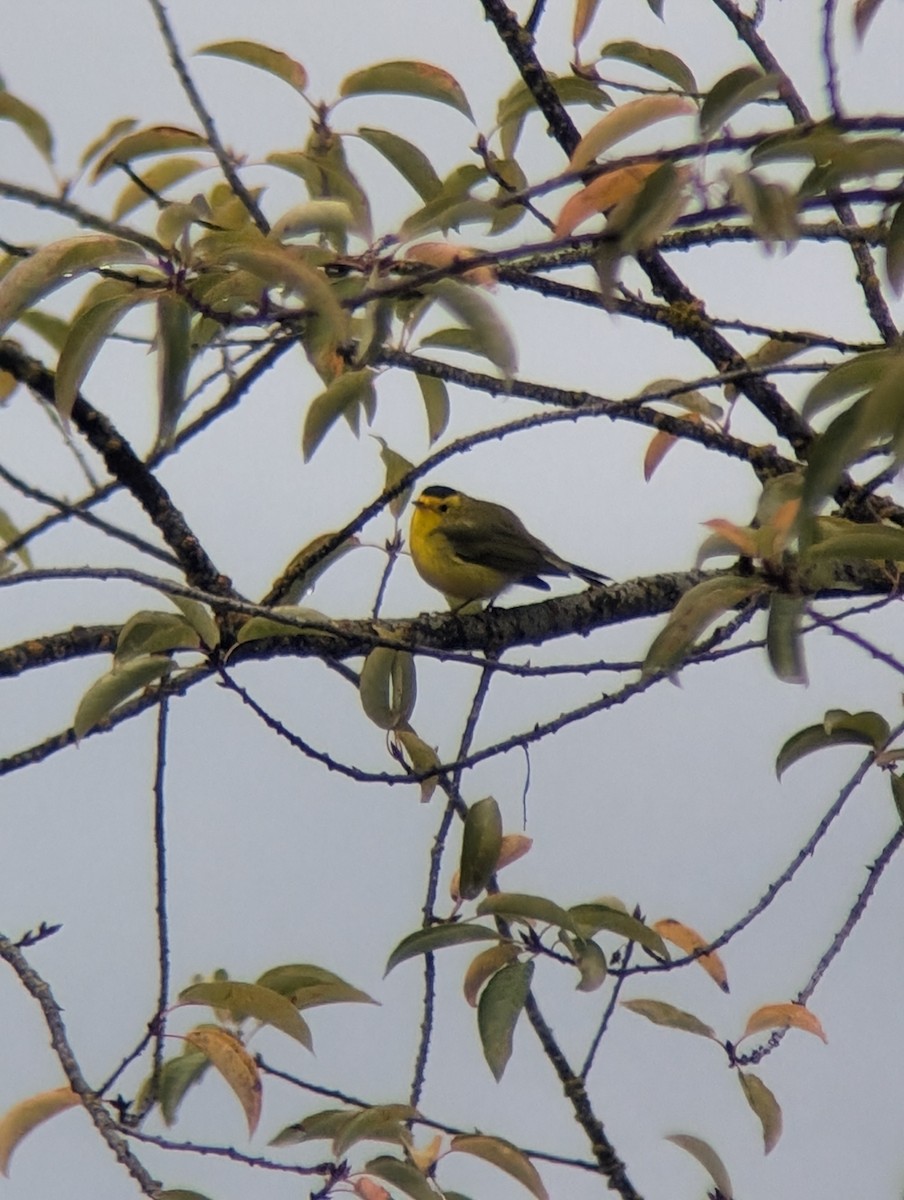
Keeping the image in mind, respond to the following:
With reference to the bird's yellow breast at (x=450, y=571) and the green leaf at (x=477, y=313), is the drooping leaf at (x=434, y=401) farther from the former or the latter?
the bird's yellow breast at (x=450, y=571)

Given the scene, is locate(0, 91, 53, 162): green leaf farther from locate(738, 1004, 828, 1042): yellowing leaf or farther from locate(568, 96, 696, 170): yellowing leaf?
locate(738, 1004, 828, 1042): yellowing leaf

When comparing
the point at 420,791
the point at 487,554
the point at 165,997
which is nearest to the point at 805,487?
the point at 165,997

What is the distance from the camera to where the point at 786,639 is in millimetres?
1967

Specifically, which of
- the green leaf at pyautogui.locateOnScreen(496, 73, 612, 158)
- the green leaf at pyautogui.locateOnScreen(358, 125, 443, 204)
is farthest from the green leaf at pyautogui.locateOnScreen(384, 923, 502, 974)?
the green leaf at pyautogui.locateOnScreen(496, 73, 612, 158)

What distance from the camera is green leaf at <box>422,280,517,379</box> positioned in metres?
1.82

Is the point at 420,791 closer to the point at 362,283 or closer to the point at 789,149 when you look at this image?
the point at 362,283

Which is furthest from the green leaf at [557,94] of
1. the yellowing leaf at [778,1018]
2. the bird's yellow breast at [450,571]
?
the bird's yellow breast at [450,571]

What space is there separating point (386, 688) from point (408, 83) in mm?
1055

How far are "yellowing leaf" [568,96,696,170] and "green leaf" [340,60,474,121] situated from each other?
0.72 metres

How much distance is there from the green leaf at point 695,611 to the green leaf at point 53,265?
2.76ft

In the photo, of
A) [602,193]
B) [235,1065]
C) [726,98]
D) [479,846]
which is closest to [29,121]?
[602,193]

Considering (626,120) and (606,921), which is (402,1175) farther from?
(626,120)

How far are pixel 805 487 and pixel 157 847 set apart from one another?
134cm

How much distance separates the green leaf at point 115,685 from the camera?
7.19ft
